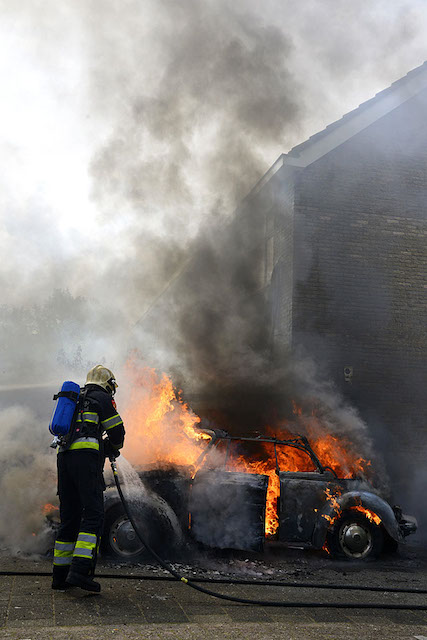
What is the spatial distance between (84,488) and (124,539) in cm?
160

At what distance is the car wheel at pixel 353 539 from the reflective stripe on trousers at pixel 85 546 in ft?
10.5

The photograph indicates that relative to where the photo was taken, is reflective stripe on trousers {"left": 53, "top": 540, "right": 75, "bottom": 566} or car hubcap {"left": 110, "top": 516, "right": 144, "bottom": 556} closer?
reflective stripe on trousers {"left": 53, "top": 540, "right": 75, "bottom": 566}

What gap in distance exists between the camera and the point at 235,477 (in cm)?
624

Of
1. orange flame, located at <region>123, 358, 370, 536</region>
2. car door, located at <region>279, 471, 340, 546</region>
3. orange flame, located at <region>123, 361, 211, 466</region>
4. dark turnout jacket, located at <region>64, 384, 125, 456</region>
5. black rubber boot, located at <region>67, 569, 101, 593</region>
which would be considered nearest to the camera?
black rubber boot, located at <region>67, 569, 101, 593</region>

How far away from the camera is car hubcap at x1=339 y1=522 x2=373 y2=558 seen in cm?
645

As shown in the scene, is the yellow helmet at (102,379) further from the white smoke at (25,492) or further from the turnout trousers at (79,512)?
the white smoke at (25,492)

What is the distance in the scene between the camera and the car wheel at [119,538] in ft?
18.9

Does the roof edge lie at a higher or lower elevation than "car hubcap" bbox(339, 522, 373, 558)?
higher

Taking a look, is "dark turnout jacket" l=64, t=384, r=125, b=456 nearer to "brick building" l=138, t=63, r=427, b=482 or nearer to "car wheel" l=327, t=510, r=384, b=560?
"car wheel" l=327, t=510, r=384, b=560

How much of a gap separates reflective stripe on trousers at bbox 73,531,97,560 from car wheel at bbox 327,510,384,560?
10.5 ft

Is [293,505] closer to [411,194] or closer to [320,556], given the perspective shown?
[320,556]

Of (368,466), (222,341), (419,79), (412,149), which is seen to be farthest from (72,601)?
(419,79)

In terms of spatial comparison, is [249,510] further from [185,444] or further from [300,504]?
[185,444]

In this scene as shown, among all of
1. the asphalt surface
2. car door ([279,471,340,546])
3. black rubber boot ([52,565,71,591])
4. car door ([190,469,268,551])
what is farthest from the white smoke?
car door ([279,471,340,546])
